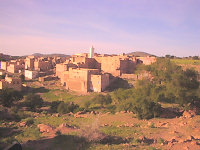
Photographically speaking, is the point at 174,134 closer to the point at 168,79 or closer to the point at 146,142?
the point at 146,142

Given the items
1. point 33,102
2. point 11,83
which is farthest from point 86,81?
point 11,83

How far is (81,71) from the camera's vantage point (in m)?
30.2

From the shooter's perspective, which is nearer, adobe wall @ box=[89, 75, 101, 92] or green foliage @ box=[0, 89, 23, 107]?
green foliage @ box=[0, 89, 23, 107]

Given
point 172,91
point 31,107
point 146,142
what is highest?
point 172,91

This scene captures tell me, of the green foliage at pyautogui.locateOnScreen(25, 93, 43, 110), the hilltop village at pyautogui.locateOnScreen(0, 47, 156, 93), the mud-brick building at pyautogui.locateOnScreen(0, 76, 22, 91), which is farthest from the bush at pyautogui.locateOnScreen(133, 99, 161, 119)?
the mud-brick building at pyautogui.locateOnScreen(0, 76, 22, 91)

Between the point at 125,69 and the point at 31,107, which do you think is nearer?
the point at 31,107

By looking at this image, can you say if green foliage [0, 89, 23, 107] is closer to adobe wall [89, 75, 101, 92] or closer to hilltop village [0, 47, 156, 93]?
hilltop village [0, 47, 156, 93]

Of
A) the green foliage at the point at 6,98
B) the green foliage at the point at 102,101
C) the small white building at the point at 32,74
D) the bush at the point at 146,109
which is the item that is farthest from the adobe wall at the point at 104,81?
the small white building at the point at 32,74

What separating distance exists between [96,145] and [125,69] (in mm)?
28862

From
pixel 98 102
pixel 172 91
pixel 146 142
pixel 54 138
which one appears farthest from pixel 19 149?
pixel 98 102

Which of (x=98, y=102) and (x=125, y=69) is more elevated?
(x=125, y=69)

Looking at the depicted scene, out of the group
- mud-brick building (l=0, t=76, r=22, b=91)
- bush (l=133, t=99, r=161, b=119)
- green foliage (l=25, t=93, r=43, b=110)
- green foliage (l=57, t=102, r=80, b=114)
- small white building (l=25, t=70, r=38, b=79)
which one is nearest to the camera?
bush (l=133, t=99, r=161, b=119)

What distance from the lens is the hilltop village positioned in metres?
29.7

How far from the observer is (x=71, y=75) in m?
31.7
